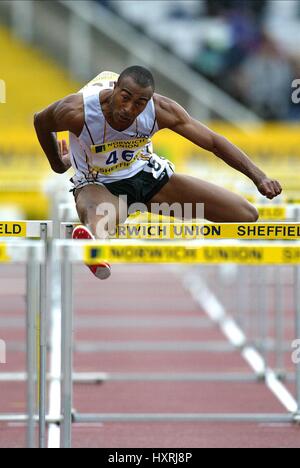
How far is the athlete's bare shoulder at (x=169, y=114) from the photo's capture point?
286 inches

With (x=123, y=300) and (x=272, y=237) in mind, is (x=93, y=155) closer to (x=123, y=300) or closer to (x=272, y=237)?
(x=272, y=237)

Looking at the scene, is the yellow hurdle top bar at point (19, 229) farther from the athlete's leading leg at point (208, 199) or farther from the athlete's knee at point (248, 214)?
the athlete's knee at point (248, 214)

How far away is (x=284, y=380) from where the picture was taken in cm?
967

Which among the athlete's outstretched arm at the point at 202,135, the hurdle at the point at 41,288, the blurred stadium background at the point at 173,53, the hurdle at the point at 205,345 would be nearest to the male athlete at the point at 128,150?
the athlete's outstretched arm at the point at 202,135

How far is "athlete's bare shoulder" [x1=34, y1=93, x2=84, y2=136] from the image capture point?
23.5ft

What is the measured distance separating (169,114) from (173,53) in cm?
1580

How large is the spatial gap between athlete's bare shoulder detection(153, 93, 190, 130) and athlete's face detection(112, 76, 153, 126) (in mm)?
270

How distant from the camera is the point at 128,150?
24.7 feet

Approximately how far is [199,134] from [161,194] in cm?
75

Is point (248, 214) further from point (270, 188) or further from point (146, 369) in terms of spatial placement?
point (146, 369)

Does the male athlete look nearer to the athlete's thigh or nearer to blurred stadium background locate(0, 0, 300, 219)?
the athlete's thigh

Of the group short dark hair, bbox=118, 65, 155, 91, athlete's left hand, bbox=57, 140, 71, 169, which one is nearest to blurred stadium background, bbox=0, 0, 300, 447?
athlete's left hand, bbox=57, 140, 71, 169

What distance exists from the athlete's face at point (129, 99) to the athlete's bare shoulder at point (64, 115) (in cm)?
24
